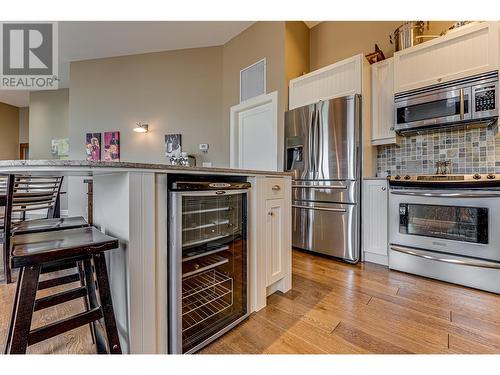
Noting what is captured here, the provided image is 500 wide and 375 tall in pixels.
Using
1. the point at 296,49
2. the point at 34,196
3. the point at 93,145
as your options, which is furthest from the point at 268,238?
the point at 93,145

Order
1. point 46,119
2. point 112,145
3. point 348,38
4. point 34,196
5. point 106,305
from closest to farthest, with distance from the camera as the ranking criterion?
point 106,305, point 34,196, point 348,38, point 112,145, point 46,119

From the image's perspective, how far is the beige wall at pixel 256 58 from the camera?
3199 millimetres

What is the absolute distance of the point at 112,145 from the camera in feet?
14.4

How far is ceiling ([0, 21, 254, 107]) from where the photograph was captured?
3.52 meters

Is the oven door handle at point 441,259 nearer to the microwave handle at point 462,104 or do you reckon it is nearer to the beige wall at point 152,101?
the microwave handle at point 462,104

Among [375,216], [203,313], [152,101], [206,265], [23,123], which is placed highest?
[23,123]

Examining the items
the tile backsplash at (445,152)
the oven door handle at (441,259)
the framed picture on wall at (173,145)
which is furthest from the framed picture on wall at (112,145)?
the oven door handle at (441,259)

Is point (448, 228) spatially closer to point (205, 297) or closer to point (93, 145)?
point (205, 297)

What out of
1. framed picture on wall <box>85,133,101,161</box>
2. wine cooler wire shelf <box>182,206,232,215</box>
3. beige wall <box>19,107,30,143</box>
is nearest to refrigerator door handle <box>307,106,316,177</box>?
wine cooler wire shelf <box>182,206,232,215</box>

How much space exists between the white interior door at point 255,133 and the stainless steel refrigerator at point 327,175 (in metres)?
0.35

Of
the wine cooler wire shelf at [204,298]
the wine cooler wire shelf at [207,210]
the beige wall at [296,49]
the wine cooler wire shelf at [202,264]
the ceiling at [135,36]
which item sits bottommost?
the wine cooler wire shelf at [204,298]

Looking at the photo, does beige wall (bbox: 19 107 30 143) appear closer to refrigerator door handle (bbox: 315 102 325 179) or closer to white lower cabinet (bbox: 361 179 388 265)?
refrigerator door handle (bbox: 315 102 325 179)

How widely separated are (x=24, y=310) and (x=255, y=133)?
3177 mm
